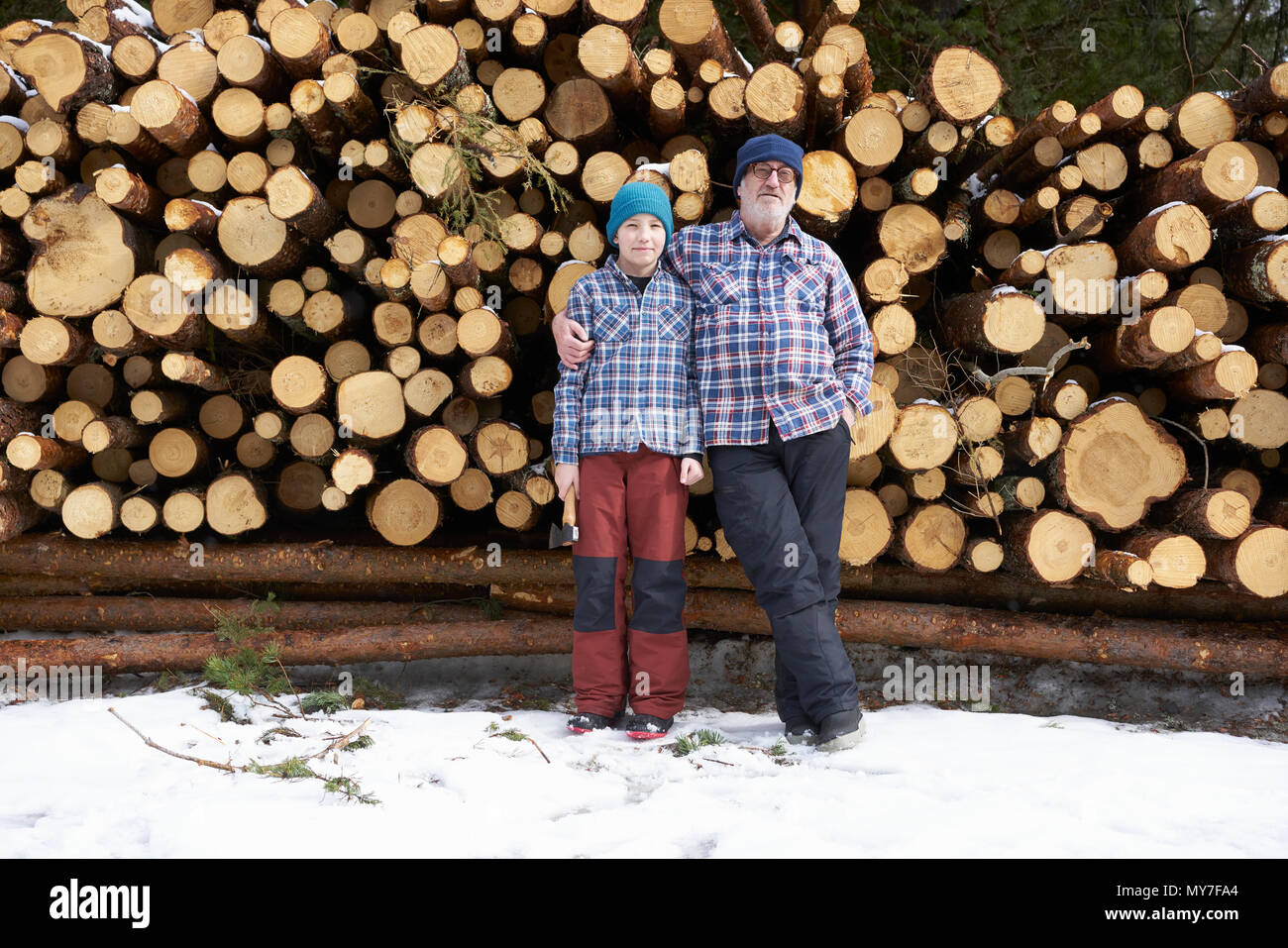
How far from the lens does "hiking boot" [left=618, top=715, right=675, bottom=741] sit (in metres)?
2.71

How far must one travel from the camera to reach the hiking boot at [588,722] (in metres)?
2.74

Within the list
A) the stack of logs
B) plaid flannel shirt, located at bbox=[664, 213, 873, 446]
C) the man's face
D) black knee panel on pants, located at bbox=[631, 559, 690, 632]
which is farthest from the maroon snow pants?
the man's face

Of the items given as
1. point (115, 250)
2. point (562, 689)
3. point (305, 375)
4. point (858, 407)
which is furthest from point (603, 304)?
point (115, 250)

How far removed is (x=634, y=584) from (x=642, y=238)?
125cm

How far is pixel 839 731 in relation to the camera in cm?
256

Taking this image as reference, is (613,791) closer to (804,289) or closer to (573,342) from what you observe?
(573,342)

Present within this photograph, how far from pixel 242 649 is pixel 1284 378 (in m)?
4.58

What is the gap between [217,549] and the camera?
139 inches

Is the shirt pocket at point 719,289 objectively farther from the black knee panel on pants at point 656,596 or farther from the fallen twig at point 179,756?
the fallen twig at point 179,756

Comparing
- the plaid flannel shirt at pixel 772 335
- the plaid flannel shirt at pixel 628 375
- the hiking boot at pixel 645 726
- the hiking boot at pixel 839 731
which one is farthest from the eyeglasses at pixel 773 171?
the hiking boot at pixel 645 726

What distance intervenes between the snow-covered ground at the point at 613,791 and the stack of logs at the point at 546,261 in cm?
81

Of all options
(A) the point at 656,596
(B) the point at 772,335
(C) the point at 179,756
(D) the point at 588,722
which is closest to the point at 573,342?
(B) the point at 772,335

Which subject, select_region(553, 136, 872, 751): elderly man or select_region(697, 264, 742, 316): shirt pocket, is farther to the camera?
select_region(697, 264, 742, 316): shirt pocket

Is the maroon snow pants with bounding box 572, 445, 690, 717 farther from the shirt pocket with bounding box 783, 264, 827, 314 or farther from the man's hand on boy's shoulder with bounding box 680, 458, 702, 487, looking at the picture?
the shirt pocket with bounding box 783, 264, 827, 314
